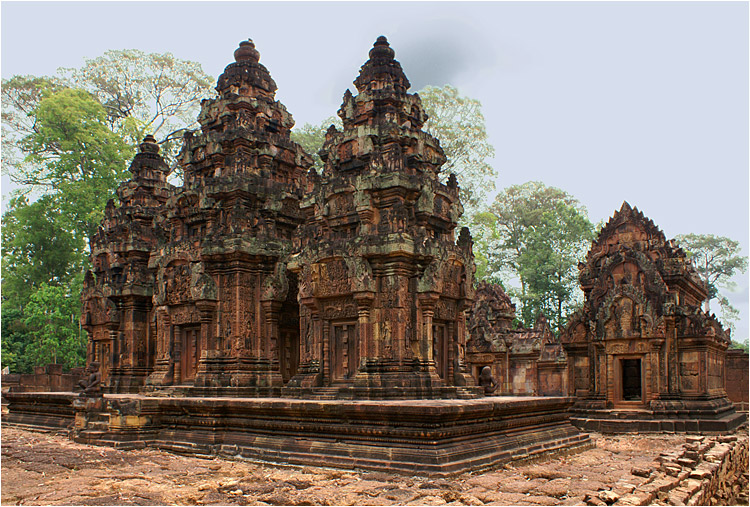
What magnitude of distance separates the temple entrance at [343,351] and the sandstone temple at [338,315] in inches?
1.5

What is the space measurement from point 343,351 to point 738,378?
15.1 metres

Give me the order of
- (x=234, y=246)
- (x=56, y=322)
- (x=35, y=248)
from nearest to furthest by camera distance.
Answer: (x=234, y=246) < (x=56, y=322) < (x=35, y=248)

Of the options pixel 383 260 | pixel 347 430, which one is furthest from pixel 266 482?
pixel 383 260

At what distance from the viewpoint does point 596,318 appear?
55.6 feet

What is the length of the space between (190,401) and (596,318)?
33.2ft

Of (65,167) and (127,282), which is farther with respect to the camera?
(65,167)

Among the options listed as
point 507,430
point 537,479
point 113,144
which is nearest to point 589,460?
point 507,430

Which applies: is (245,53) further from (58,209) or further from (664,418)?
(58,209)

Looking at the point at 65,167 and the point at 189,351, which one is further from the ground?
the point at 65,167

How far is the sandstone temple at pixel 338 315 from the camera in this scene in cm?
1052

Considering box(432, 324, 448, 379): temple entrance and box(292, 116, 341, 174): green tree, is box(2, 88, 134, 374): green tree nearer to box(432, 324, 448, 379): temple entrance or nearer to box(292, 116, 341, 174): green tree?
box(292, 116, 341, 174): green tree

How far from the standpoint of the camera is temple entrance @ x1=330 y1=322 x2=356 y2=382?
38.9 ft

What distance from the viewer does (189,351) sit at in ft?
48.6

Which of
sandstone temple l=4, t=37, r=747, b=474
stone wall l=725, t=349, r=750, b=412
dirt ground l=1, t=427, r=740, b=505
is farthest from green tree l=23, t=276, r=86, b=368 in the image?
stone wall l=725, t=349, r=750, b=412
